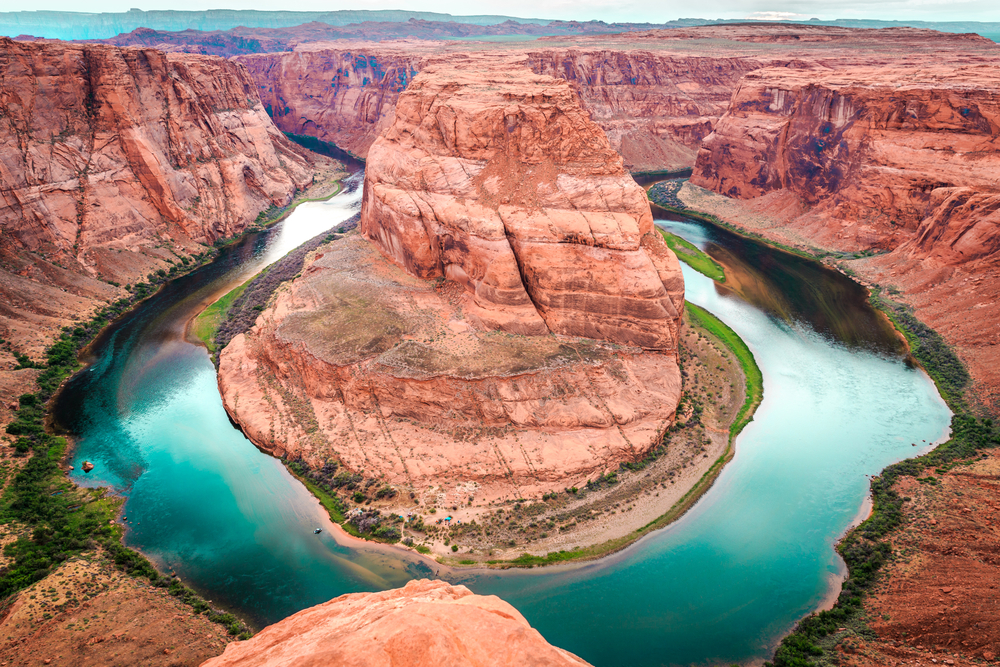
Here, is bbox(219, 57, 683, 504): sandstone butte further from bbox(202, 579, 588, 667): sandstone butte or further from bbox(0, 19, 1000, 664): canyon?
bbox(202, 579, 588, 667): sandstone butte

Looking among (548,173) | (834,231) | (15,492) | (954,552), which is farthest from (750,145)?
(15,492)

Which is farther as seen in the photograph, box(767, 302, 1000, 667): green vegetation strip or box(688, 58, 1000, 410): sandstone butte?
box(688, 58, 1000, 410): sandstone butte

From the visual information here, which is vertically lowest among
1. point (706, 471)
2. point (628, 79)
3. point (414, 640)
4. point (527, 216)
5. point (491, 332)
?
point (706, 471)

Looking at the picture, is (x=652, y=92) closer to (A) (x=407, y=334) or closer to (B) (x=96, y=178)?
(A) (x=407, y=334)

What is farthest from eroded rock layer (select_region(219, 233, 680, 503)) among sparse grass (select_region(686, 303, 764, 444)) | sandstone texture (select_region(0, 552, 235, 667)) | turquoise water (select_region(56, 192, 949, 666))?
sandstone texture (select_region(0, 552, 235, 667))

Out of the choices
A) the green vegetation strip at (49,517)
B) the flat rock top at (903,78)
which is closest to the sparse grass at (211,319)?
the green vegetation strip at (49,517)

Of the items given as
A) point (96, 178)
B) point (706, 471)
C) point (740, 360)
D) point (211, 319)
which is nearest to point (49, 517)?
point (211, 319)

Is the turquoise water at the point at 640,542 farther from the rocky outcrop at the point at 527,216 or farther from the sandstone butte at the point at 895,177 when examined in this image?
the rocky outcrop at the point at 527,216
